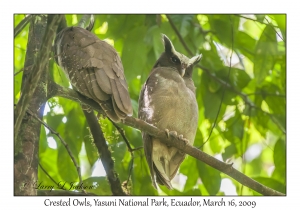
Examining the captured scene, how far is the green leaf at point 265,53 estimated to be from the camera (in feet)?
14.7

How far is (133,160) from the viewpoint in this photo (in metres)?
4.29

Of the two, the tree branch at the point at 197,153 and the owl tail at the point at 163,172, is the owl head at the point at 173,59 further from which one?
the tree branch at the point at 197,153

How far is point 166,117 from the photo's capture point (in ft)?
13.4

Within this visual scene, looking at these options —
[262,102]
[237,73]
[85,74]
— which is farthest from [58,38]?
[262,102]

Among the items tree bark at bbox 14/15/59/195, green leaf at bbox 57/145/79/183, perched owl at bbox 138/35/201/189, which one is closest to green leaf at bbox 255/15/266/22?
perched owl at bbox 138/35/201/189

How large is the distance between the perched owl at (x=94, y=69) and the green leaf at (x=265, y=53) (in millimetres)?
1499

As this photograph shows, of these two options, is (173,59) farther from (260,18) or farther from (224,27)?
(260,18)

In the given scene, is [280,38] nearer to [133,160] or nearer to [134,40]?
[134,40]

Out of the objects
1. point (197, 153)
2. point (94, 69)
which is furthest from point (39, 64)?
point (197, 153)

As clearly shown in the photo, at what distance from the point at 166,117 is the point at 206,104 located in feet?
2.60

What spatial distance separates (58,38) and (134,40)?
0.82m

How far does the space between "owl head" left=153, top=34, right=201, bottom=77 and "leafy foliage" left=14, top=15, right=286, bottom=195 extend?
0.26ft

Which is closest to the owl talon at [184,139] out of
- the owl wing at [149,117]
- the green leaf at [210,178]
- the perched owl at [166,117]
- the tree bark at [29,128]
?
the perched owl at [166,117]
